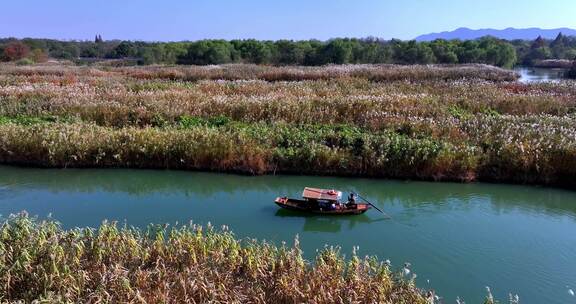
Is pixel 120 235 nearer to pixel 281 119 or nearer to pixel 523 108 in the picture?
pixel 281 119

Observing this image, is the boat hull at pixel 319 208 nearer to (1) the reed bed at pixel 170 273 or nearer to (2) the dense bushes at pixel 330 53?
(1) the reed bed at pixel 170 273

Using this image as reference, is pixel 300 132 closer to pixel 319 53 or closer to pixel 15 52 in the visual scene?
pixel 319 53

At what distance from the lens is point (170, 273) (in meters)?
6.54

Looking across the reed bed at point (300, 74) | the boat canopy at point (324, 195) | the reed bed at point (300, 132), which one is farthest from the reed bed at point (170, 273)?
the reed bed at point (300, 74)

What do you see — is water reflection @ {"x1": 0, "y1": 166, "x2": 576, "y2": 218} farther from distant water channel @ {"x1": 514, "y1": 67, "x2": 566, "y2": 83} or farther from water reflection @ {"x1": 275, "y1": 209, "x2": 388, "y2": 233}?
distant water channel @ {"x1": 514, "y1": 67, "x2": 566, "y2": 83}

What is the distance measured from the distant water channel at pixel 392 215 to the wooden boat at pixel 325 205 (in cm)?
22

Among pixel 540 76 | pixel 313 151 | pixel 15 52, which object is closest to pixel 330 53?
pixel 540 76

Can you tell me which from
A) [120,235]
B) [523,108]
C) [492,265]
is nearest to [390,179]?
[492,265]

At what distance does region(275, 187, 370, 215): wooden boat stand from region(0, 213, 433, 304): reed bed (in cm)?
280

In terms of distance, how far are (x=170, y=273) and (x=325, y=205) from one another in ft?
14.6

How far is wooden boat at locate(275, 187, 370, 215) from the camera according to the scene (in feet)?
33.5

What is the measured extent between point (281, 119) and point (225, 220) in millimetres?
7288

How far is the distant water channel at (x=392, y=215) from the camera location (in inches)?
321

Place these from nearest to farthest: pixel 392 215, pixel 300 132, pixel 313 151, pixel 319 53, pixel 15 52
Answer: pixel 392 215
pixel 313 151
pixel 300 132
pixel 319 53
pixel 15 52
